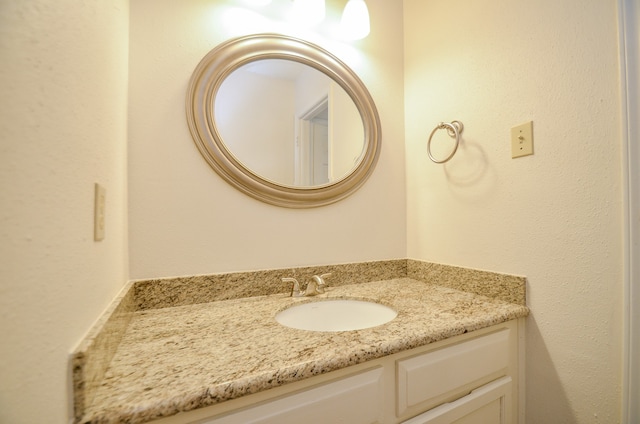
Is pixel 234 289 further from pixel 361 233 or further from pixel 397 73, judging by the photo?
pixel 397 73

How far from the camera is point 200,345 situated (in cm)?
56

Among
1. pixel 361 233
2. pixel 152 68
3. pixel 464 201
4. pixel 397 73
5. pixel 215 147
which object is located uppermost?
pixel 397 73

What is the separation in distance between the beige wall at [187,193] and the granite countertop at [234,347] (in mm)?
176

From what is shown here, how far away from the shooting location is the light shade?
1.07 meters

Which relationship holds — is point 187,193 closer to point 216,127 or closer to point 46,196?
point 216,127

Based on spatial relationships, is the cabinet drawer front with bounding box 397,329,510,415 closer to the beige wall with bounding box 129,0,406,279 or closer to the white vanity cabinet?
the white vanity cabinet

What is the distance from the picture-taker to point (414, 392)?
24.3 inches

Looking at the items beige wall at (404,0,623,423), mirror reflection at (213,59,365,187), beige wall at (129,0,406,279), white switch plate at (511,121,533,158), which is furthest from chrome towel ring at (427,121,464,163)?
beige wall at (129,0,406,279)

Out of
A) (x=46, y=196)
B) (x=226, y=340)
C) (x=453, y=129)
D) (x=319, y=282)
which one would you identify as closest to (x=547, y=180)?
(x=453, y=129)

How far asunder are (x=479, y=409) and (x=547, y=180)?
0.69 metres

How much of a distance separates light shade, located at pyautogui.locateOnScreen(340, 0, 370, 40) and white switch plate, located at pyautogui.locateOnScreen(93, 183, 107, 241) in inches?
43.0

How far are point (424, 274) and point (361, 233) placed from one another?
0.34 metres

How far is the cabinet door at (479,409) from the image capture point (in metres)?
0.64

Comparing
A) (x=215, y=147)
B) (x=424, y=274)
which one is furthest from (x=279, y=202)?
(x=424, y=274)
